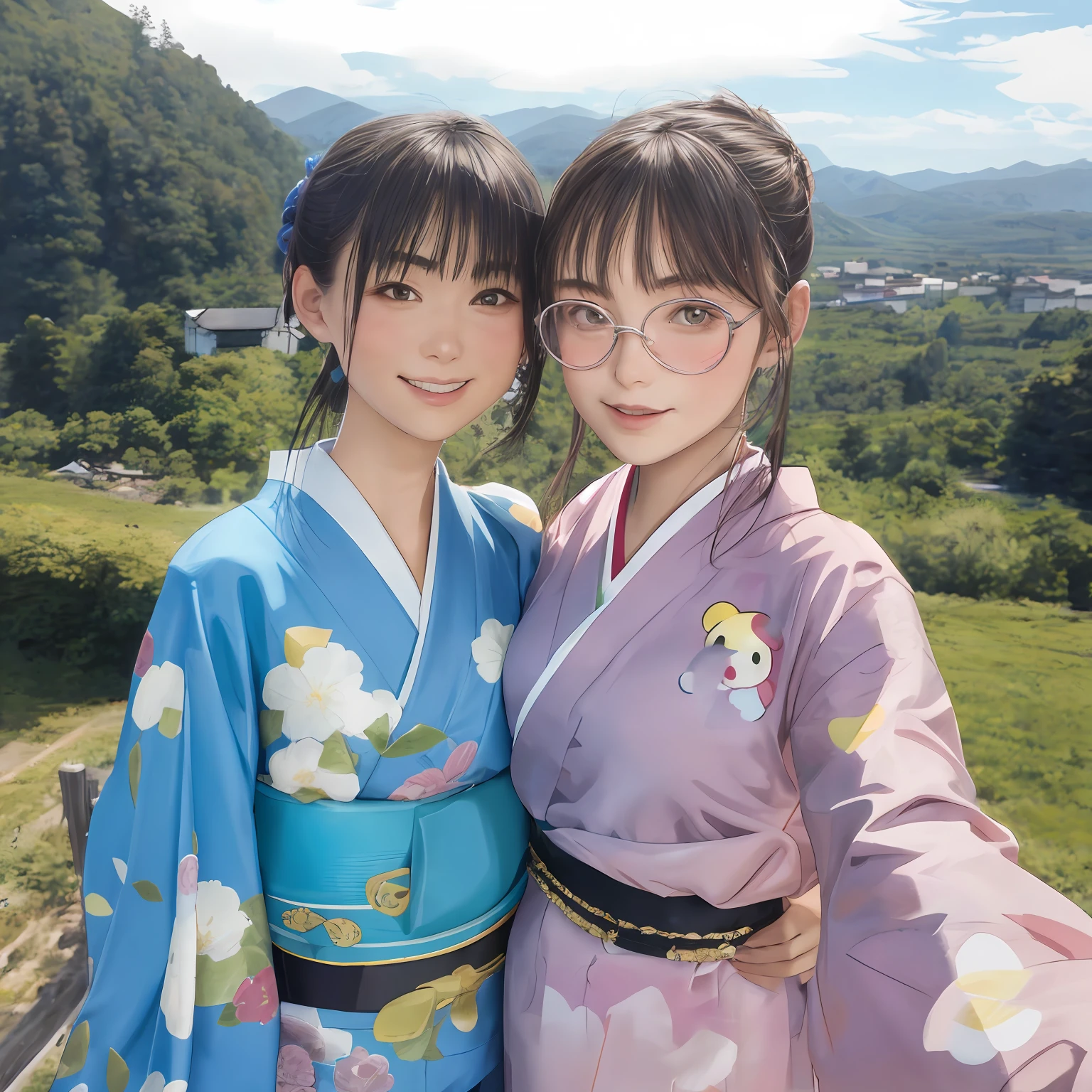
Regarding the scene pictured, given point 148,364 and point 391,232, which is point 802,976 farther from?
point 148,364

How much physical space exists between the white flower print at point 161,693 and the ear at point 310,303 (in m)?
0.59

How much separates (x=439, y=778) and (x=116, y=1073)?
62cm

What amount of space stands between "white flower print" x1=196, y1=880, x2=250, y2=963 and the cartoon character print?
749 millimetres

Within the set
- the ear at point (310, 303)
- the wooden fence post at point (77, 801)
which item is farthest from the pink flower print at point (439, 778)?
the wooden fence post at point (77, 801)

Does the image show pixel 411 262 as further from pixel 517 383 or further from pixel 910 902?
pixel 910 902

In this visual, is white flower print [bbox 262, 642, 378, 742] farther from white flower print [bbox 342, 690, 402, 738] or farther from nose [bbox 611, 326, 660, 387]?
nose [bbox 611, 326, 660, 387]

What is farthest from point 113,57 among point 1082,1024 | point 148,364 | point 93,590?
point 1082,1024

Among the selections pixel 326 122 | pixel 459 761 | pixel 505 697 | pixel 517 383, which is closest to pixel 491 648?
pixel 505 697

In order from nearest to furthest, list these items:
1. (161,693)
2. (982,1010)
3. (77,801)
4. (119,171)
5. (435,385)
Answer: (982,1010), (161,693), (435,385), (77,801), (119,171)

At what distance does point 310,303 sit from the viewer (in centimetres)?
149

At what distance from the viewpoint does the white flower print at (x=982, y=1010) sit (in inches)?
28.7

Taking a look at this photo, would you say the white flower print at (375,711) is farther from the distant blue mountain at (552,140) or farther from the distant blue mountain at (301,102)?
the distant blue mountain at (301,102)

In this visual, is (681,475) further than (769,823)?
Yes

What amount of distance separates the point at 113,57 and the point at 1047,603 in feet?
32.2
